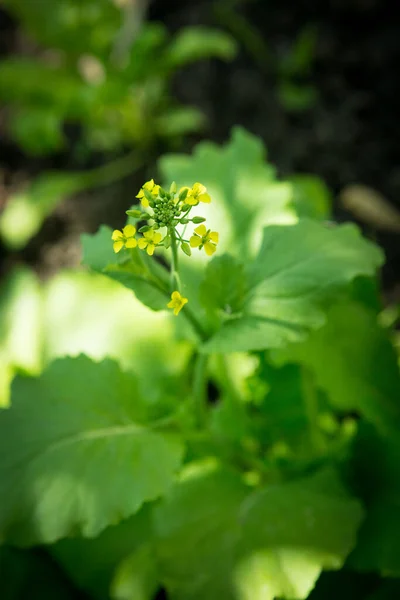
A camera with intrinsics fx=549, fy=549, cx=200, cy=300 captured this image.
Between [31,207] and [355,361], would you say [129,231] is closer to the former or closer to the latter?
[355,361]

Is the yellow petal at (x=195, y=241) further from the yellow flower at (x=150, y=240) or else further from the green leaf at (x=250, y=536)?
the green leaf at (x=250, y=536)

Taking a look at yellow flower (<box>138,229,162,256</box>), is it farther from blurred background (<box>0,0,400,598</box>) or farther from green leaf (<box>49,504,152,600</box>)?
blurred background (<box>0,0,400,598</box>)

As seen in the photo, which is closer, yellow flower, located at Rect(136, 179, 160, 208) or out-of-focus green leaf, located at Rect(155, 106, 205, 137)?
yellow flower, located at Rect(136, 179, 160, 208)

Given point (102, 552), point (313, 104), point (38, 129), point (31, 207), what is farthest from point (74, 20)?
point (102, 552)

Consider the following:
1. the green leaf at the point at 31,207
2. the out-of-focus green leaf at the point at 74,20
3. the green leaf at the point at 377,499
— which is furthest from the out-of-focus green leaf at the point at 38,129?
the green leaf at the point at 377,499

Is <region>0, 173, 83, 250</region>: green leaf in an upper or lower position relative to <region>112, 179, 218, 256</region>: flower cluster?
upper

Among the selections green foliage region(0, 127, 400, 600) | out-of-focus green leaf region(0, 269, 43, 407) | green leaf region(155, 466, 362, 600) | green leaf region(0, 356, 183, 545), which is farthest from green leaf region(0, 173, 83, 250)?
green leaf region(155, 466, 362, 600)
